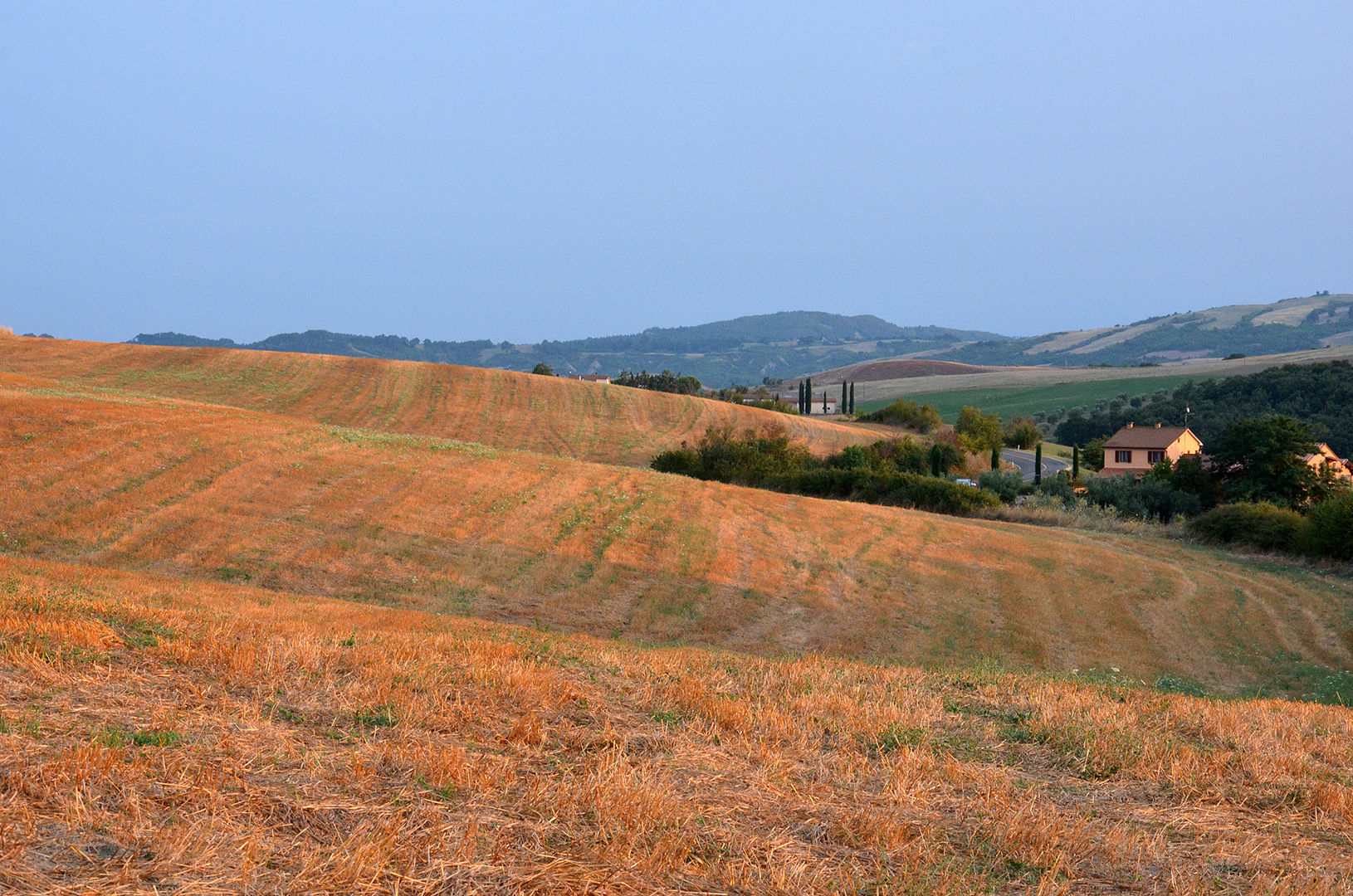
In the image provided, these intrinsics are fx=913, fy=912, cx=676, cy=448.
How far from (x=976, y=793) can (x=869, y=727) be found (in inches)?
57.8

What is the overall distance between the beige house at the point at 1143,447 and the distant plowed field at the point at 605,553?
183 feet

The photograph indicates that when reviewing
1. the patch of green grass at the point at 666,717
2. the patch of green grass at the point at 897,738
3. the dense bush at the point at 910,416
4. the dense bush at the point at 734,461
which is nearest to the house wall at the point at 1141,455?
the dense bush at the point at 910,416

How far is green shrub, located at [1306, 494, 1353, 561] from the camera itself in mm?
33812

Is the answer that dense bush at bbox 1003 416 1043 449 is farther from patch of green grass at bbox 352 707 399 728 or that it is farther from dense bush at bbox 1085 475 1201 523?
patch of green grass at bbox 352 707 399 728

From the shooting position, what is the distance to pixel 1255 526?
3888 centimetres

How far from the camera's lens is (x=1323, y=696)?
19516 mm

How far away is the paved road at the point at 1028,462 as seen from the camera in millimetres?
84250

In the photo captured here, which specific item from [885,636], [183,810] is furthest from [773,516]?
[183,810]

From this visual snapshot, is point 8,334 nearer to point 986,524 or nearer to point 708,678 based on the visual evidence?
point 986,524

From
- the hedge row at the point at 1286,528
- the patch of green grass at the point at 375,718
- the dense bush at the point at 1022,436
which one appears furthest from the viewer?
the dense bush at the point at 1022,436

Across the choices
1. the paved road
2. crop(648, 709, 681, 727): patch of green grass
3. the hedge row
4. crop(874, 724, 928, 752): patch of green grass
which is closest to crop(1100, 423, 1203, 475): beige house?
the paved road

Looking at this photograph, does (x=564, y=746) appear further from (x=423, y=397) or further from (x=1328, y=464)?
(x=423, y=397)

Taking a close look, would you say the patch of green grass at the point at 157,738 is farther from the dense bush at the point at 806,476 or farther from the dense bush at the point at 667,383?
the dense bush at the point at 667,383

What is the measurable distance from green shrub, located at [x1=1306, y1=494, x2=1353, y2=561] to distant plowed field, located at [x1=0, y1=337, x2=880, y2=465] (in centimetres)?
3142
